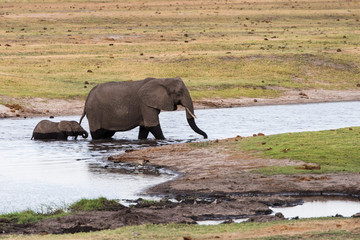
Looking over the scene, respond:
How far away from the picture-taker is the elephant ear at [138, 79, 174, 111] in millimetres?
26797

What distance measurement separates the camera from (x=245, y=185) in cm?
1659

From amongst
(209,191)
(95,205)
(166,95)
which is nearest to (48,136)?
(166,95)

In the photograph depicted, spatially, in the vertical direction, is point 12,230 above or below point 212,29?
below

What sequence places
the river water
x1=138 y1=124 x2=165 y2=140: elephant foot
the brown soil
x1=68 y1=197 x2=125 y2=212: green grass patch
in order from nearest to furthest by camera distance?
the brown soil < x1=68 y1=197 x2=125 y2=212: green grass patch < the river water < x1=138 y1=124 x2=165 y2=140: elephant foot

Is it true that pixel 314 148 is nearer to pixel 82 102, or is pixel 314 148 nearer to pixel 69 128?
pixel 69 128

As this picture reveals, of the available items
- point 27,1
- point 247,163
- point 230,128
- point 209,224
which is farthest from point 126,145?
point 27,1

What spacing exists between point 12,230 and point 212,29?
52764mm

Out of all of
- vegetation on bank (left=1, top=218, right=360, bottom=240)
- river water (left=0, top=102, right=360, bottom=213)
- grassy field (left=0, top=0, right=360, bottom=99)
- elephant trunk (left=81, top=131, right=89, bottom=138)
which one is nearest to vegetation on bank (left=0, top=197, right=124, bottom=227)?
river water (left=0, top=102, right=360, bottom=213)

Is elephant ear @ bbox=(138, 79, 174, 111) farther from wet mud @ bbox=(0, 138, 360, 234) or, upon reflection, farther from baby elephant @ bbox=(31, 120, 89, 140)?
wet mud @ bbox=(0, 138, 360, 234)

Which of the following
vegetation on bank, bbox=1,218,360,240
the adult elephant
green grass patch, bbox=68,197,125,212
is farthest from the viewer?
the adult elephant

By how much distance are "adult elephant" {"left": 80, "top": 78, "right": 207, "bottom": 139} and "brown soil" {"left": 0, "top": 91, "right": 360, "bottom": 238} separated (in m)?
4.50

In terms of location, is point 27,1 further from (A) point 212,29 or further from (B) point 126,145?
(B) point 126,145

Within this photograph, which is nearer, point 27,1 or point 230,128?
point 230,128

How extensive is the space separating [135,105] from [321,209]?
13.5 meters
